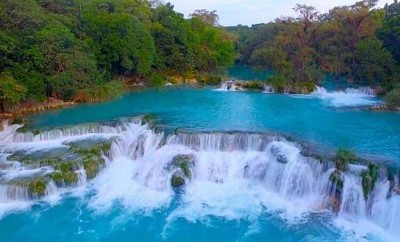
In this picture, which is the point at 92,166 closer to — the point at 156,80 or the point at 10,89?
the point at 10,89

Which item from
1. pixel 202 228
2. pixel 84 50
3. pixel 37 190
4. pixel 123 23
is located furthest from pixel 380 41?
pixel 37 190

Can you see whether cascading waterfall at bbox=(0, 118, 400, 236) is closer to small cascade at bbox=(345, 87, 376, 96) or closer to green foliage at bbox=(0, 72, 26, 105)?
green foliage at bbox=(0, 72, 26, 105)

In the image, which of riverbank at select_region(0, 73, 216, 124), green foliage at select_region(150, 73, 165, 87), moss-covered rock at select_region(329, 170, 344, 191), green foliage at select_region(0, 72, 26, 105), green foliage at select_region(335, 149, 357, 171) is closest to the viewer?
moss-covered rock at select_region(329, 170, 344, 191)

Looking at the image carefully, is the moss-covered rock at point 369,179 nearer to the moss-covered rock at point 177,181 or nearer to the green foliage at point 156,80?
the moss-covered rock at point 177,181

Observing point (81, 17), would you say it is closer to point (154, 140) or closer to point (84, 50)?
point (84, 50)

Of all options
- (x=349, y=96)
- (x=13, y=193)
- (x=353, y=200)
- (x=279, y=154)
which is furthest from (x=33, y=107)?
(x=349, y=96)

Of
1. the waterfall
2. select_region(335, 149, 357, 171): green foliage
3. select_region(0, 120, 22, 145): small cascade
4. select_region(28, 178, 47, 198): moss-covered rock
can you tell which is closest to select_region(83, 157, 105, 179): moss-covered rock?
select_region(28, 178, 47, 198): moss-covered rock
